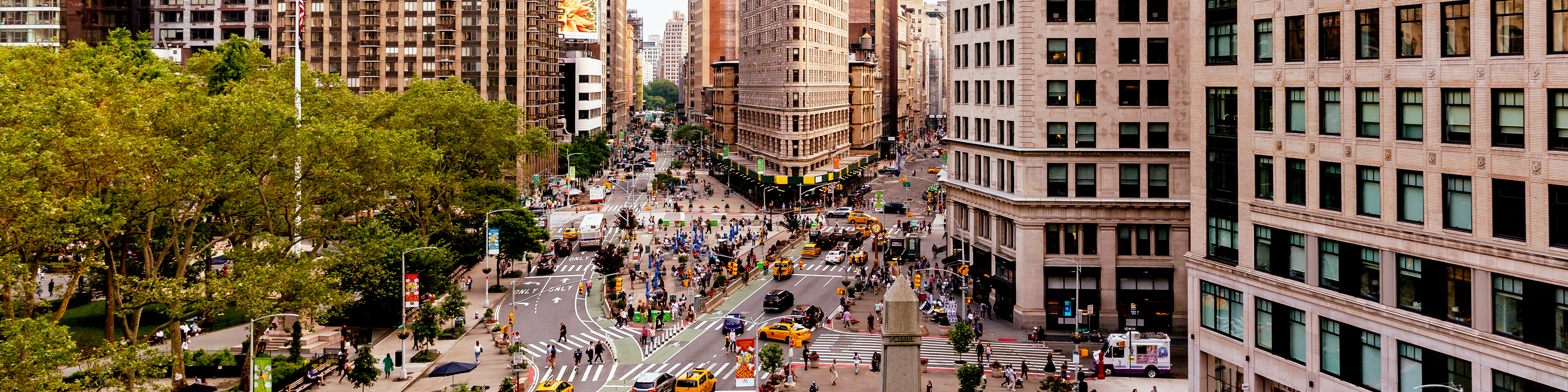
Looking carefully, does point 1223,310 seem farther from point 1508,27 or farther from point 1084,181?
point 1084,181

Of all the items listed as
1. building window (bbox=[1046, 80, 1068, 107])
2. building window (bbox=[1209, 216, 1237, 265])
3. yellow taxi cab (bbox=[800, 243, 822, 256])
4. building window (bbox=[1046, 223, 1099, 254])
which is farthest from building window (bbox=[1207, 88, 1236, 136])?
yellow taxi cab (bbox=[800, 243, 822, 256])

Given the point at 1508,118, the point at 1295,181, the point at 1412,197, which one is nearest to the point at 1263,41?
the point at 1295,181

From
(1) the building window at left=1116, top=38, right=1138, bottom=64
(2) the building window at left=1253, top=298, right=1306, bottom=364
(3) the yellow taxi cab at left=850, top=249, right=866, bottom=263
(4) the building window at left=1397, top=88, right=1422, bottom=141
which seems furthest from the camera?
(3) the yellow taxi cab at left=850, top=249, right=866, bottom=263

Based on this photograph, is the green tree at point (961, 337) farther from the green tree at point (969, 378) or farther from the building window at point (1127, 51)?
the building window at point (1127, 51)

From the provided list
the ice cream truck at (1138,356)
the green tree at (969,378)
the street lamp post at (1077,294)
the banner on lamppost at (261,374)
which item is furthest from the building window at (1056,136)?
the banner on lamppost at (261,374)

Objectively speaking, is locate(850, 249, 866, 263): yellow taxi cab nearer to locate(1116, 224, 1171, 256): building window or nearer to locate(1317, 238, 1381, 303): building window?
locate(1116, 224, 1171, 256): building window
